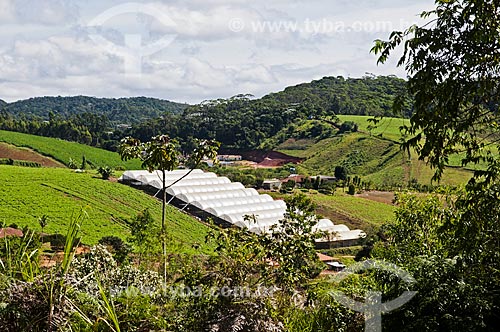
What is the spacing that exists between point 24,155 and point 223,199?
21654 millimetres

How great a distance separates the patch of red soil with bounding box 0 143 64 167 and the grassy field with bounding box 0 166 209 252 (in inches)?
418

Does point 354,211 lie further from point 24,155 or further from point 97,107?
point 97,107

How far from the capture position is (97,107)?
139 meters

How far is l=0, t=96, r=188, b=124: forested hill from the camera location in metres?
123

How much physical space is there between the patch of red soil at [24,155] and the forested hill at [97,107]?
69.2 meters

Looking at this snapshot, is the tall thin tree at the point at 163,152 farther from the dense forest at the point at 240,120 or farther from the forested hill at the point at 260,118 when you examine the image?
the forested hill at the point at 260,118

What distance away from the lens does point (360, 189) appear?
40.5 meters

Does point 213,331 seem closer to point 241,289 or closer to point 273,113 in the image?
point 241,289

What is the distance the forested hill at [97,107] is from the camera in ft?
403

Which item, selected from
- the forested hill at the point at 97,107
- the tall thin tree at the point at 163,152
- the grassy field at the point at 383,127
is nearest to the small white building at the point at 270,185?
the grassy field at the point at 383,127

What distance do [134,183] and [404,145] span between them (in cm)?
A: 3301

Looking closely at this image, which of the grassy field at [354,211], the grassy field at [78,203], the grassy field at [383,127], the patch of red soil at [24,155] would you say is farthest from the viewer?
the grassy field at [383,127]

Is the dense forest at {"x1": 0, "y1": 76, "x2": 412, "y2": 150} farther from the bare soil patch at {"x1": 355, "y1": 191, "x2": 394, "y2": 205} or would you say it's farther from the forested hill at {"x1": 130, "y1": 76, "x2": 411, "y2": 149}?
the bare soil patch at {"x1": 355, "y1": 191, "x2": 394, "y2": 205}

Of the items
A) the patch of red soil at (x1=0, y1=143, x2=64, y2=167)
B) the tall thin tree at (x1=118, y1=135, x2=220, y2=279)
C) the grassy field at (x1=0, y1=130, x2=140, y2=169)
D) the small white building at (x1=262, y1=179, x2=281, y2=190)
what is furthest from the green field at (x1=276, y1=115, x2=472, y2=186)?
the tall thin tree at (x1=118, y1=135, x2=220, y2=279)
